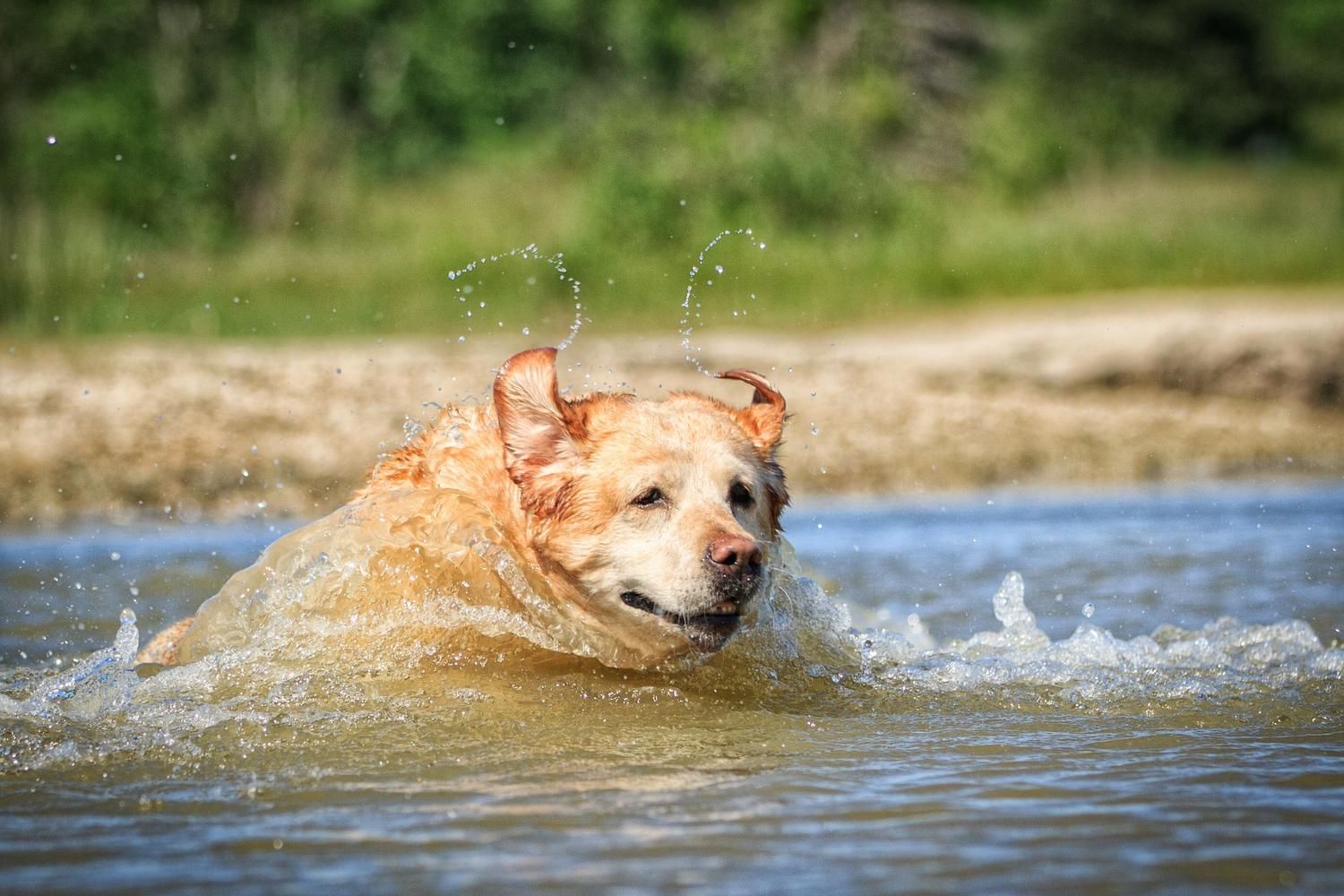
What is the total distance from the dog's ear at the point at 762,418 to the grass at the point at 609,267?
9.43m

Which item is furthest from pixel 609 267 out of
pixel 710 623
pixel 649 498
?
pixel 710 623

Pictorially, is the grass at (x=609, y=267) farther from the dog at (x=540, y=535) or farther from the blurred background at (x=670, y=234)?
the dog at (x=540, y=535)

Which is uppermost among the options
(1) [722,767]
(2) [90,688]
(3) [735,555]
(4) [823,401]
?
(4) [823,401]

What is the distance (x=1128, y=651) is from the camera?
17.1 feet

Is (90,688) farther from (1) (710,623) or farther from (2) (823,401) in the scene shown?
(2) (823,401)

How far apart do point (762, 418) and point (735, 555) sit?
1.01m

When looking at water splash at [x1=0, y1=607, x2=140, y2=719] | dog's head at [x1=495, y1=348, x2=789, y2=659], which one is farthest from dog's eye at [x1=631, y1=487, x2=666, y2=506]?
water splash at [x1=0, y1=607, x2=140, y2=719]

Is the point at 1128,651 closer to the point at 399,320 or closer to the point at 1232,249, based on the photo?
the point at 399,320

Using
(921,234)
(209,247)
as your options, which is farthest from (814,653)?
(209,247)

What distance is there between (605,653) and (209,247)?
15600 mm

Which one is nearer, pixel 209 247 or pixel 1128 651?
pixel 1128 651

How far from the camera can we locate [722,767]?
3920 mm

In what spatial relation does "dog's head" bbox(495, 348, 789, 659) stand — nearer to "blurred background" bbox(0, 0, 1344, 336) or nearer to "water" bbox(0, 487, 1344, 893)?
"water" bbox(0, 487, 1344, 893)

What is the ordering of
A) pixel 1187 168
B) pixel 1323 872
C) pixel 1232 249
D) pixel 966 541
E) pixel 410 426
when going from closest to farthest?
pixel 1323 872
pixel 410 426
pixel 966 541
pixel 1232 249
pixel 1187 168
